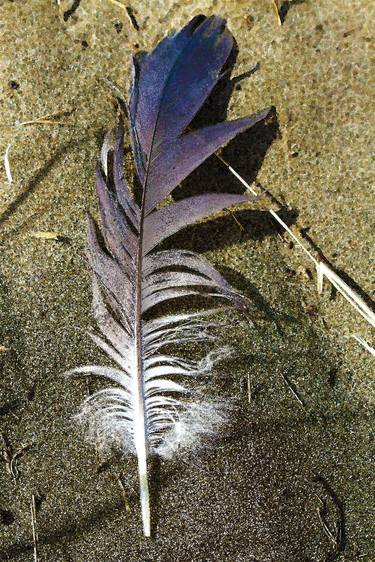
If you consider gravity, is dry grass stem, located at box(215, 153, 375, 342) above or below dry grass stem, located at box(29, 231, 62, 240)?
below

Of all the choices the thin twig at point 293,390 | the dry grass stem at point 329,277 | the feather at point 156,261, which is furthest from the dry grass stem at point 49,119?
the thin twig at point 293,390

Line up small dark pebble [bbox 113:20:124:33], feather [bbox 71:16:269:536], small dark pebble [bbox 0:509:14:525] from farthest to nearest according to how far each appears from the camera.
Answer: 1. small dark pebble [bbox 0:509:14:525]
2. small dark pebble [bbox 113:20:124:33]
3. feather [bbox 71:16:269:536]

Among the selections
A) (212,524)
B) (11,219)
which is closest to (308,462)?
(212,524)

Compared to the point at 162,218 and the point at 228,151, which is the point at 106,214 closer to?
the point at 162,218

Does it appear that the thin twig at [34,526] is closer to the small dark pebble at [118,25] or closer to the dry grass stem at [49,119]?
the dry grass stem at [49,119]

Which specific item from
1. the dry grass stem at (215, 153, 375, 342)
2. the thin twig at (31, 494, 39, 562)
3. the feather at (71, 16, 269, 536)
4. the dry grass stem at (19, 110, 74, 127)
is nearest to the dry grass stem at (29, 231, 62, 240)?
the feather at (71, 16, 269, 536)

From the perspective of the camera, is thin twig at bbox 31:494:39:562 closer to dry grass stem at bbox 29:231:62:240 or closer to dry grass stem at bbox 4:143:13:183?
dry grass stem at bbox 29:231:62:240

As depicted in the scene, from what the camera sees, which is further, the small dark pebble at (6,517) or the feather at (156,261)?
the small dark pebble at (6,517)

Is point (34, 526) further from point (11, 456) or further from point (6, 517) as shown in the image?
point (11, 456)
